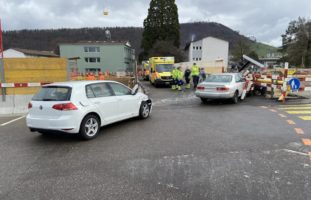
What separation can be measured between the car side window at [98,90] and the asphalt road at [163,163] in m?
1.09

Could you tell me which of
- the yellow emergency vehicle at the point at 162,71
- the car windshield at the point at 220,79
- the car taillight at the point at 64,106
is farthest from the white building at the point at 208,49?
the car taillight at the point at 64,106

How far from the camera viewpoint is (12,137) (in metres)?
6.32

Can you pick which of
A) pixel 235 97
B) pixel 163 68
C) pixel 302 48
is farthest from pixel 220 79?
pixel 302 48

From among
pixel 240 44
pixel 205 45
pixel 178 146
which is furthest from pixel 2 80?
pixel 240 44

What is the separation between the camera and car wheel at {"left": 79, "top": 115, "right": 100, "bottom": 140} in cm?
575

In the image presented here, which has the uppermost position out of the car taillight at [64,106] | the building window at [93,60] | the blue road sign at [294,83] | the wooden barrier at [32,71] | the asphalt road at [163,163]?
the building window at [93,60]

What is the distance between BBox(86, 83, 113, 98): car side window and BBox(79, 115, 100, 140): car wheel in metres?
0.60

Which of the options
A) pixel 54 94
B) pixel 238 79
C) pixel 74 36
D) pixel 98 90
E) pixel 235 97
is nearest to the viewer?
pixel 54 94

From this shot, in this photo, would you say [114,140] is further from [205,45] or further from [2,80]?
[205,45]

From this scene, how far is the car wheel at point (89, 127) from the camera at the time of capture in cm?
575

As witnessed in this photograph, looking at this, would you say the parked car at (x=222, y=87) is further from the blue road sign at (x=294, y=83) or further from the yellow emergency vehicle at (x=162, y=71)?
the yellow emergency vehicle at (x=162, y=71)

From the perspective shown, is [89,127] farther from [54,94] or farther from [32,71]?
[32,71]

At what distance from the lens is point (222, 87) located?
1045 centimetres

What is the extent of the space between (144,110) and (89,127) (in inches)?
103
